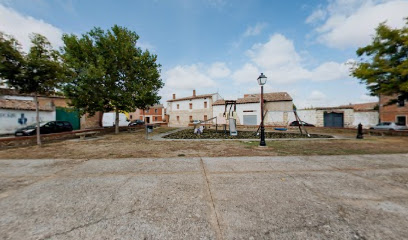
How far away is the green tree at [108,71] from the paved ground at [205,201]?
30.5 feet

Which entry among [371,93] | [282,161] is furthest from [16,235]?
[371,93]

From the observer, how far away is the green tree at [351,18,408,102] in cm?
1116

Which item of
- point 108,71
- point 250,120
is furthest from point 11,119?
point 250,120

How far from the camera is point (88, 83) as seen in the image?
1242 centimetres

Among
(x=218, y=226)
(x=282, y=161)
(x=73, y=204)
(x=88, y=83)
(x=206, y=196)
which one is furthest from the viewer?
(x=88, y=83)

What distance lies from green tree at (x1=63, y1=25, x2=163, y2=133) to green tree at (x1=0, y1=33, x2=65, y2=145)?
3471 mm

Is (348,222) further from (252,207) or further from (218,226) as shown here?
(218,226)

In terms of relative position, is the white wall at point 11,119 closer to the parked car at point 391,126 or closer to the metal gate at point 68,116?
the metal gate at point 68,116

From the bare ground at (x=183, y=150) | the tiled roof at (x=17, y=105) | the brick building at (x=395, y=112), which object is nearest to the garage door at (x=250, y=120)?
the brick building at (x=395, y=112)

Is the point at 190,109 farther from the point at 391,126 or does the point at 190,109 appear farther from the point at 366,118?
the point at 366,118

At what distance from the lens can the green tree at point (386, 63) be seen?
1116 cm

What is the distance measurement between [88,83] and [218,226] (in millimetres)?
15099

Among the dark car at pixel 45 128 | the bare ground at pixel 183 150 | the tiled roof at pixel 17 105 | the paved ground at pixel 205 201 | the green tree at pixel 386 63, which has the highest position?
the green tree at pixel 386 63

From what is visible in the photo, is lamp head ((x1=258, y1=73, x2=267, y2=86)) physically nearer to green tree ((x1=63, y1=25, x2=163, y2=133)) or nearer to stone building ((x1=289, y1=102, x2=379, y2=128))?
green tree ((x1=63, y1=25, x2=163, y2=133))
